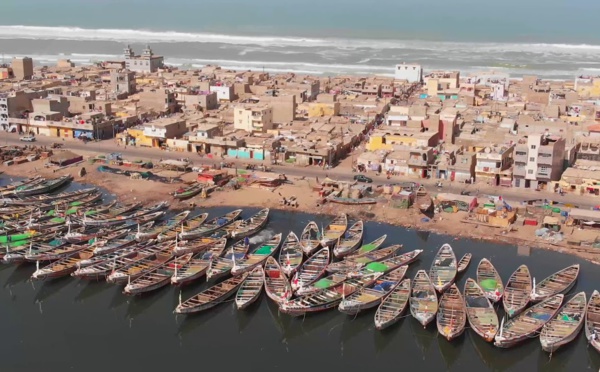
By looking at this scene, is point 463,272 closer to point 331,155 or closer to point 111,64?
→ point 331,155

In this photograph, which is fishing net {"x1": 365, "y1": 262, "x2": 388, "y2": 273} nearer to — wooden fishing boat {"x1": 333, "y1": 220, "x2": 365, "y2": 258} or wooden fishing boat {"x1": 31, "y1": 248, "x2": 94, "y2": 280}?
wooden fishing boat {"x1": 333, "y1": 220, "x2": 365, "y2": 258}

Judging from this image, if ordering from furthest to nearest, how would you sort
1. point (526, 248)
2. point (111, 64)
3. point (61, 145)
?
point (111, 64), point (61, 145), point (526, 248)

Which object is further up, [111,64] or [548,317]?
[111,64]

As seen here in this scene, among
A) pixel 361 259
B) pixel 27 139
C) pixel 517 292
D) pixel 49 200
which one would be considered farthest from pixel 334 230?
pixel 27 139

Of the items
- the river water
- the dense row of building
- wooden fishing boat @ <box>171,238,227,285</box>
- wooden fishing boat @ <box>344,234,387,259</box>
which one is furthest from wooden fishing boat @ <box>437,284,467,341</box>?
the dense row of building

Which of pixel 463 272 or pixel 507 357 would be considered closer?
pixel 507 357

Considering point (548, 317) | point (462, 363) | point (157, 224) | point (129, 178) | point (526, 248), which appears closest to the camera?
point (462, 363)

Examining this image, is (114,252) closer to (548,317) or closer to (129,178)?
(129,178)

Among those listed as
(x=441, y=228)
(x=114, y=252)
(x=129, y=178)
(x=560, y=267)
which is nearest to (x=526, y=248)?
(x=560, y=267)

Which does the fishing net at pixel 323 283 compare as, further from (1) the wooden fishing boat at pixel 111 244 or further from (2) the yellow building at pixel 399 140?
(2) the yellow building at pixel 399 140
